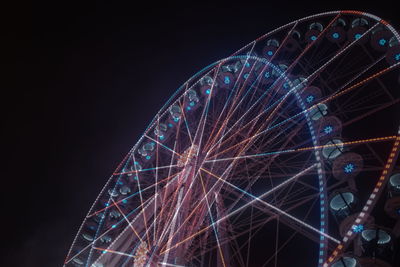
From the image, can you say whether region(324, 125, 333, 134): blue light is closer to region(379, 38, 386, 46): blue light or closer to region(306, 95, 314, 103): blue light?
region(306, 95, 314, 103): blue light

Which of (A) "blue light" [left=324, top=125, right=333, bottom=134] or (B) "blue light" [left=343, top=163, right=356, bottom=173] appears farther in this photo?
(A) "blue light" [left=324, top=125, right=333, bottom=134]

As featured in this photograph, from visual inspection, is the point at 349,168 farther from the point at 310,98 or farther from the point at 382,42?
the point at 382,42

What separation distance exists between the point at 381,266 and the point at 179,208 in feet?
10.7

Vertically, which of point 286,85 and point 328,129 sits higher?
point 286,85

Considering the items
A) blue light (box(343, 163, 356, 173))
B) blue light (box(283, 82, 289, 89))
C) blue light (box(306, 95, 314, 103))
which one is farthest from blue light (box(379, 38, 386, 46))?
blue light (box(343, 163, 356, 173))

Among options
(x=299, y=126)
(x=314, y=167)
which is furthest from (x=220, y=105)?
(x=314, y=167)

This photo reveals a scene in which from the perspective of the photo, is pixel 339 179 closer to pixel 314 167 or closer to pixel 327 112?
pixel 314 167

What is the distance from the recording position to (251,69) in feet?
30.4

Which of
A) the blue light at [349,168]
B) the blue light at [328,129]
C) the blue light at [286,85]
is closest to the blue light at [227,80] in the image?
the blue light at [286,85]

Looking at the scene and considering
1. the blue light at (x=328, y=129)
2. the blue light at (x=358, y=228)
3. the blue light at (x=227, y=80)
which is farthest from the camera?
the blue light at (x=227, y=80)

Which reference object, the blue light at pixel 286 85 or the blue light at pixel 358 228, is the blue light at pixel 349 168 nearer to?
the blue light at pixel 358 228

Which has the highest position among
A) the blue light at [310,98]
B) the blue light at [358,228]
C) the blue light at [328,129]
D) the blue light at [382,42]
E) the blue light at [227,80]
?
the blue light at [227,80]

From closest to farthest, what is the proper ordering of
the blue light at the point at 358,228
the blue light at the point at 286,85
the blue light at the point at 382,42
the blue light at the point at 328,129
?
the blue light at the point at 358,228 < the blue light at the point at 328,129 < the blue light at the point at 382,42 < the blue light at the point at 286,85

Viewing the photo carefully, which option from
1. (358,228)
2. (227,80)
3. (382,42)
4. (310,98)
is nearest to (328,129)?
(310,98)
